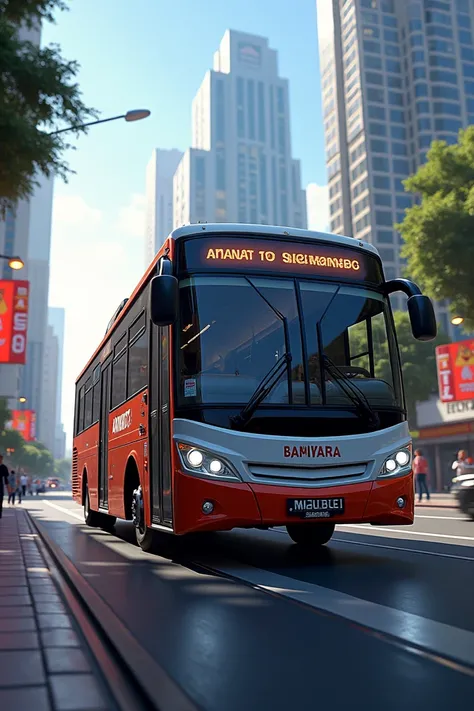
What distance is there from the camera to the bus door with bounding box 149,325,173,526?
708cm

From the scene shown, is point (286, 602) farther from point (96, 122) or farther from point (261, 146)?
point (261, 146)

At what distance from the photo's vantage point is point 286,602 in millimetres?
5188

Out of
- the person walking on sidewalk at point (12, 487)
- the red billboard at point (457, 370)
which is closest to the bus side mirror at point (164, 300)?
the person walking on sidewalk at point (12, 487)

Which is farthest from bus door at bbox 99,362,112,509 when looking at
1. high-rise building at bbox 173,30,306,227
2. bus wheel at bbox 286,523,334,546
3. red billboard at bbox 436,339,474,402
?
high-rise building at bbox 173,30,306,227

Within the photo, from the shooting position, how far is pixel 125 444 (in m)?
9.42

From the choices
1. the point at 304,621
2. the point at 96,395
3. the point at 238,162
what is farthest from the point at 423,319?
the point at 238,162

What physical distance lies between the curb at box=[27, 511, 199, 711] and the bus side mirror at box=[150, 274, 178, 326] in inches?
Result: 99.1

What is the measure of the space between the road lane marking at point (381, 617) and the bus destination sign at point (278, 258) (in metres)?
3.18

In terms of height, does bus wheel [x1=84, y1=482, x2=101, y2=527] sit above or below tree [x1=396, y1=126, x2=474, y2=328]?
below

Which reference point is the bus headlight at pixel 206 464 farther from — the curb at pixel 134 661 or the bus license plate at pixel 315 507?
the curb at pixel 134 661

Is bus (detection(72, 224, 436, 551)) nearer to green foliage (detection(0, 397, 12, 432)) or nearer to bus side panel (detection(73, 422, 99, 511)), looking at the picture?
bus side panel (detection(73, 422, 99, 511))

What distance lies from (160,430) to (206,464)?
3.12 ft

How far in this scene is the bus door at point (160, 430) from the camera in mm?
7078

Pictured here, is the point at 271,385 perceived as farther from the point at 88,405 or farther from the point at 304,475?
the point at 88,405
